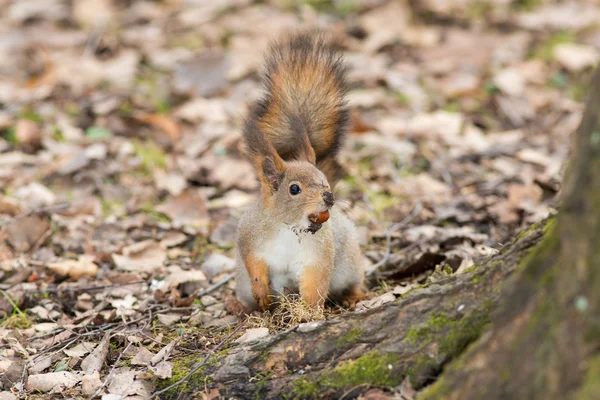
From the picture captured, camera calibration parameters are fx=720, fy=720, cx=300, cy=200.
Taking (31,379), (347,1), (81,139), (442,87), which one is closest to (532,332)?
(31,379)

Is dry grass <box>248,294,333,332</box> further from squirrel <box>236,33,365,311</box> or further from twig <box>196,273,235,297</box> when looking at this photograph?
twig <box>196,273,235,297</box>

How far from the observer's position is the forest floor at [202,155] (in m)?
2.47

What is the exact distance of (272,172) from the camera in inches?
94.0

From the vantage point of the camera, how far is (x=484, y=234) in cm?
322

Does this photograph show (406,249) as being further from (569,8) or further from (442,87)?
(569,8)

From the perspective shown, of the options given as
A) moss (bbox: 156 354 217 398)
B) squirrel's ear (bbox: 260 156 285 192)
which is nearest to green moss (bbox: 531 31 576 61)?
squirrel's ear (bbox: 260 156 285 192)

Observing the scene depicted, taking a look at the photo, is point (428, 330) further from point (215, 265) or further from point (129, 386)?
point (215, 265)

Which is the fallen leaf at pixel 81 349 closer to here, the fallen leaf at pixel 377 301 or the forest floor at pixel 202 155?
the forest floor at pixel 202 155

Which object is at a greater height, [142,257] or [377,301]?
[377,301]

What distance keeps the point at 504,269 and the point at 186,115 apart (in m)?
3.30

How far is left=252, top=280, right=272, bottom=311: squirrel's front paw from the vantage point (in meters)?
2.42

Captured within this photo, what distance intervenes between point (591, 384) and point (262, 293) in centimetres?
134

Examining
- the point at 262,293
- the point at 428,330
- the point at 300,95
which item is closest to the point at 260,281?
the point at 262,293

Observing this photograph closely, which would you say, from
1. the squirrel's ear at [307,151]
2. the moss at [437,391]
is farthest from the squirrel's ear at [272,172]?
the moss at [437,391]
